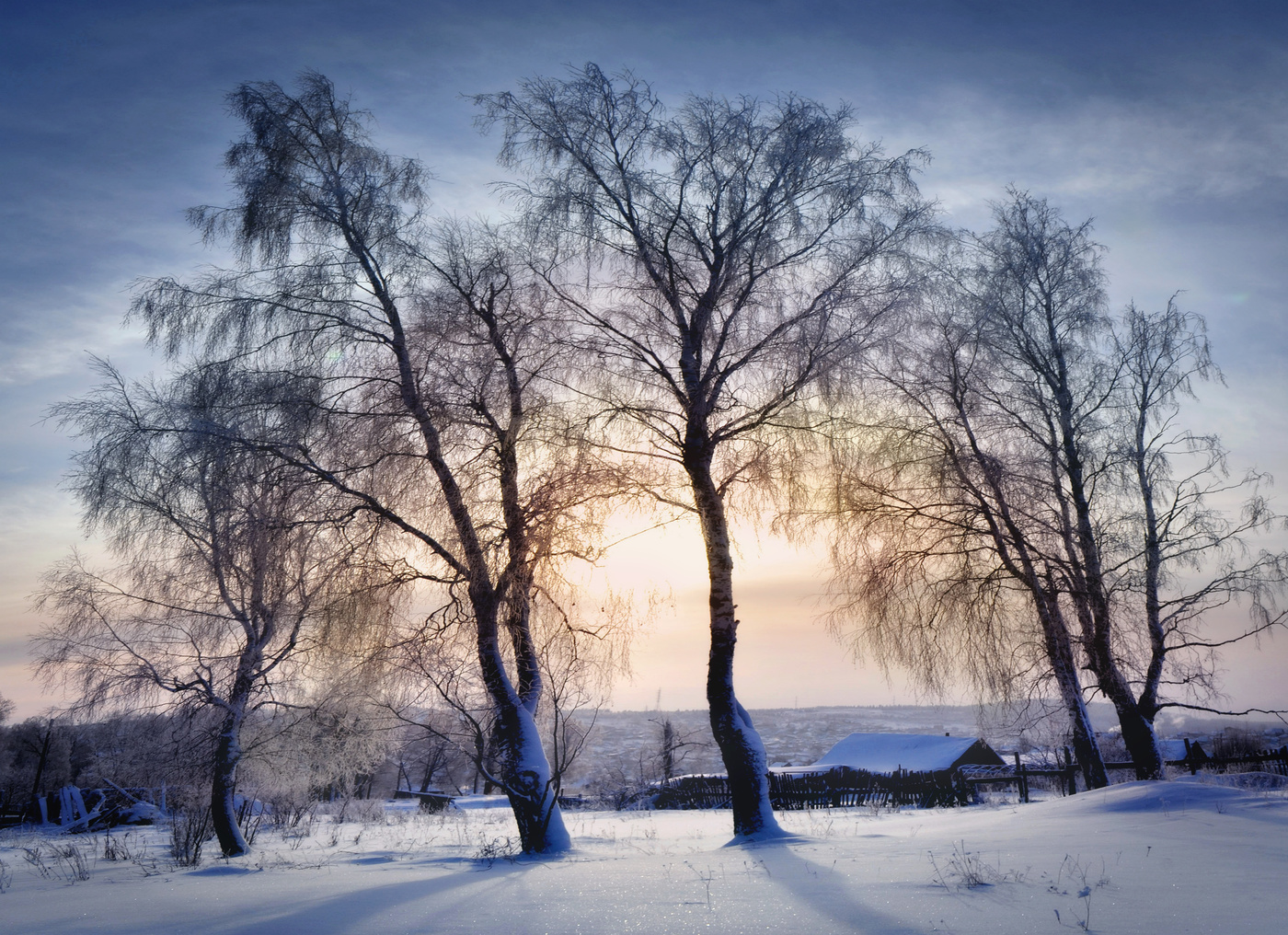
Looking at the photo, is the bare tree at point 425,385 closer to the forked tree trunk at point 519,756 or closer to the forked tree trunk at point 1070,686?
the forked tree trunk at point 519,756

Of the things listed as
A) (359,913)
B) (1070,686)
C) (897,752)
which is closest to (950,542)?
(1070,686)

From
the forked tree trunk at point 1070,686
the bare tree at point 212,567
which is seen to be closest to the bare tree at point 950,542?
the forked tree trunk at point 1070,686

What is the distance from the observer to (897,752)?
111 feet

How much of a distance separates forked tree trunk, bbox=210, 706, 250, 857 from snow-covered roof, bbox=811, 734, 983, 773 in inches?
1014

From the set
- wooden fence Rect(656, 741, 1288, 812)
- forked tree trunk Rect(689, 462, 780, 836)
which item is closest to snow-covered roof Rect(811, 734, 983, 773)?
wooden fence Rect(656, 741, 1288, 812)

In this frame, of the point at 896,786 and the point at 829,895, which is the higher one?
the point at 829,895

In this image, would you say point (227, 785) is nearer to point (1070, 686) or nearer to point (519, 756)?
point (519, 756)

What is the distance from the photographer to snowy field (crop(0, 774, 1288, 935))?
375cm

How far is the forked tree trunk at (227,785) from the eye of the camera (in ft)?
40.0

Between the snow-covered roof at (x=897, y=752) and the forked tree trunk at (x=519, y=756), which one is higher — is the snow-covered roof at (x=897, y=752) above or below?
below

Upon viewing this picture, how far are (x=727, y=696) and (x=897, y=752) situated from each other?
28279 millimetres

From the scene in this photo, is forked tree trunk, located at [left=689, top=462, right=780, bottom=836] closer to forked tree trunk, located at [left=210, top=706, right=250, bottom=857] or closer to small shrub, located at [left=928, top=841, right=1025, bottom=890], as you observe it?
small shrub, located at [left=928, top=841, right=1025, bottom=890]

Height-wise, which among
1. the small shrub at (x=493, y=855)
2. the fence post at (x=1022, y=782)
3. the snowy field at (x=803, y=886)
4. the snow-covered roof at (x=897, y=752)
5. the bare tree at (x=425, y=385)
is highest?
the bare tree at (x=425, y=385)

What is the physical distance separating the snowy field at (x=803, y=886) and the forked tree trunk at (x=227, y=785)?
3.75 metres
